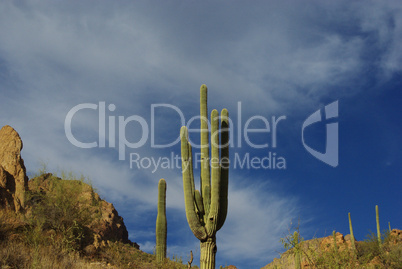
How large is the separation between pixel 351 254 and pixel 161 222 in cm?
868

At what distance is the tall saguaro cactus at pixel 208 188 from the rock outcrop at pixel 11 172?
10.3 meters

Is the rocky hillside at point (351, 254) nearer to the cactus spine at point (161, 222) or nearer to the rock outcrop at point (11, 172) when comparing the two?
the cactus spine at point (161, 222)

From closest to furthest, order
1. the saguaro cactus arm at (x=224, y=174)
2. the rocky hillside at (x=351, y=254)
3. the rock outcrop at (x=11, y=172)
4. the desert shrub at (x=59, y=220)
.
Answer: the rocky hillside at (x=351, y=254), the saguaro cactus arm at (x=224, y=174), the desert shrub at (x=59, y=220), the rock outcrop at (x=11, y=172)

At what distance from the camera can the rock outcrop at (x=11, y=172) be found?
18406mm

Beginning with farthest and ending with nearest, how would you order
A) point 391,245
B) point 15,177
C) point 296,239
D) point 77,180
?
1. point 391,245
2. point 77,180
3. point 15,177
4. point 296,239

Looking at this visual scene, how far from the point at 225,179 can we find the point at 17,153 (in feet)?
45.1

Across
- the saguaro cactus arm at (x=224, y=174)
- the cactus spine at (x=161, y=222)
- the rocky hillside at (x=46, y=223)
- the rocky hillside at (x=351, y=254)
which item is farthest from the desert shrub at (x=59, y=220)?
the rocky hillside at (x=351, y=254)

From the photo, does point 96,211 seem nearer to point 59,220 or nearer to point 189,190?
point 59,220

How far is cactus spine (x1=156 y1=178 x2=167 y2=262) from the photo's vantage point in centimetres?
1823

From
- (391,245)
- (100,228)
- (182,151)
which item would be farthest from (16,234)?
(391,245)

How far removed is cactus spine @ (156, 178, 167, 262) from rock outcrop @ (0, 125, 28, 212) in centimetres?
660

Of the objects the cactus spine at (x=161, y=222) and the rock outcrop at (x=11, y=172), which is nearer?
the cactus spine at (x=161, y=222)

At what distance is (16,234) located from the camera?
1455 centimetres

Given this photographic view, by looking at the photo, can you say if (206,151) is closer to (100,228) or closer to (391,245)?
(100,228)
